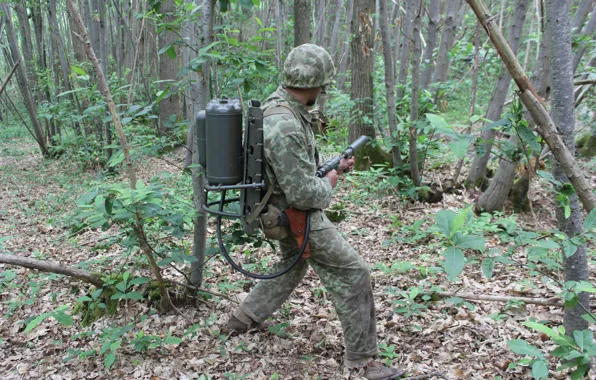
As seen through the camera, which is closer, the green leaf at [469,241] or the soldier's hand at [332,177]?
the green leaf at [469,241]

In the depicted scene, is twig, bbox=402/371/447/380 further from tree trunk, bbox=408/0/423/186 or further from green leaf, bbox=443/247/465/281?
tree trunk, bbox=408/0/423/186

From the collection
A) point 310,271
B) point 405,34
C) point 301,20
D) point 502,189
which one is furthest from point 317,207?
point 301,20

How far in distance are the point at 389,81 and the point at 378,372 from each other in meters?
4.42

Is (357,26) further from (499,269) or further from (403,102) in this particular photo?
(499,269)

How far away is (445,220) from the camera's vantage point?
6.26 ft

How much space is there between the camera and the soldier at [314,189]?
2.79 metres

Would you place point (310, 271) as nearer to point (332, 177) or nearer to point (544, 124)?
point (332, 177)

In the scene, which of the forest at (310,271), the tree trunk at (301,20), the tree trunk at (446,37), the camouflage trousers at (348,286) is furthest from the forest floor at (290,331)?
the tree trunk at (301,20)

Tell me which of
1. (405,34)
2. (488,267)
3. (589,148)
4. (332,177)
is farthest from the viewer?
(589,148)

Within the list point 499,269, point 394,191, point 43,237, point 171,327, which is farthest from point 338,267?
point 43,237

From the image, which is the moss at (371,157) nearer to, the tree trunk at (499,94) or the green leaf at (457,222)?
the tree trunk at (499,94)

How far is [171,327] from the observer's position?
357cm

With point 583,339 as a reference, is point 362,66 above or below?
above

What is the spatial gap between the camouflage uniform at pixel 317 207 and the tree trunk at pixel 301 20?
5.99 metres
